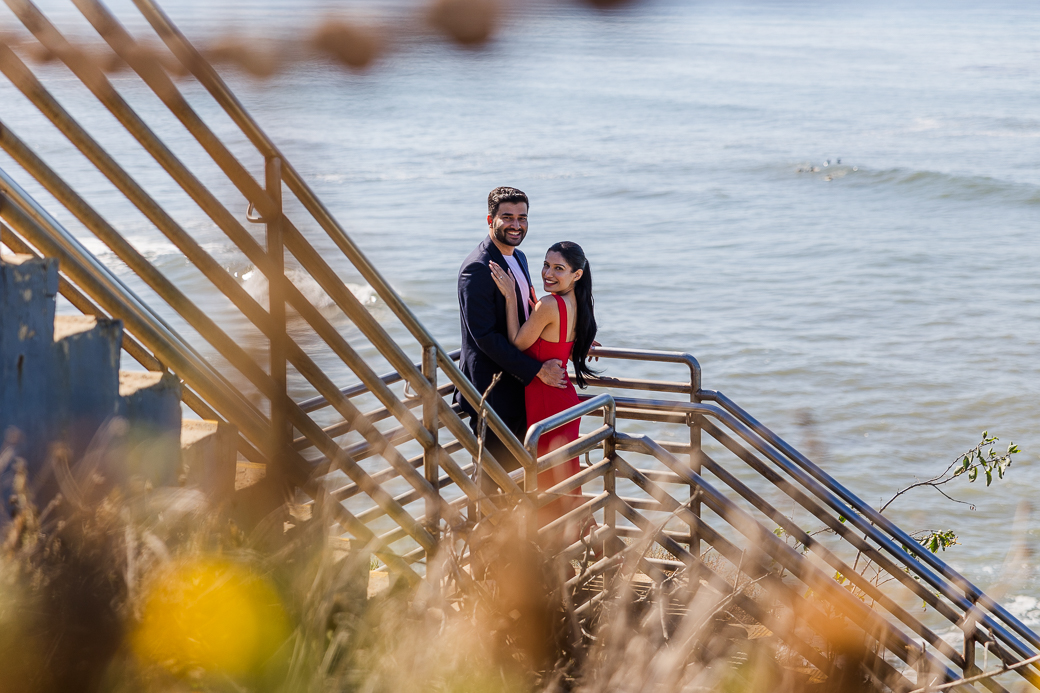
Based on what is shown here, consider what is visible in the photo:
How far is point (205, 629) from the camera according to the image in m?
1.75

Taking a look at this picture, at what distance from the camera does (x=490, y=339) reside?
4496 millimetres

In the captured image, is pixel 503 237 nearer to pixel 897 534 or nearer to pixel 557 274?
pixel 557 274

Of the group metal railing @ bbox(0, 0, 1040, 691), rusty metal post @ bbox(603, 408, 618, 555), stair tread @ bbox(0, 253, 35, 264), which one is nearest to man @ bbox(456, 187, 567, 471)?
metal railing @ bbox(0, 0, 1040, 691)

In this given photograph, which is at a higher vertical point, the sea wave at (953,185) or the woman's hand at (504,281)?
the woman's hand at (504,281)

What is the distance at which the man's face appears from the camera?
4488 mm

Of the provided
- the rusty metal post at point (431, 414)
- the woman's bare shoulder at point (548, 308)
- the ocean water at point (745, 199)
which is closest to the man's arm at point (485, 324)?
the woman's bare shoulder at point (548, 308)

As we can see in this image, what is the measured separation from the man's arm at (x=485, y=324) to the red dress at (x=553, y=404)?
0.33 feet

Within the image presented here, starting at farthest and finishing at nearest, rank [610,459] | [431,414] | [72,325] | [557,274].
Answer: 1. [557,274]
2. [610,459]
3. [431,414]
4. [72,325]

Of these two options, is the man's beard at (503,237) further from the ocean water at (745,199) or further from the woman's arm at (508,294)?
the ocean water at (745,199)

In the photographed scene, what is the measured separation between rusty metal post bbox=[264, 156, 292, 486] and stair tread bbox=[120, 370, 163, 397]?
0.88 feet

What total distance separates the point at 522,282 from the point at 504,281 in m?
0.18

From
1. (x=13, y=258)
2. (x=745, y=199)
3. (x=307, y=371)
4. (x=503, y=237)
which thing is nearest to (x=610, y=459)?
(x=503, y=237)

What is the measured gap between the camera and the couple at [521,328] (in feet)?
14.7

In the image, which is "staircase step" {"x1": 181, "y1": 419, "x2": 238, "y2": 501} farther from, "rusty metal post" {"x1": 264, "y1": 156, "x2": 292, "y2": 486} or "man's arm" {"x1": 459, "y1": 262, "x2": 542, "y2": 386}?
"man's arm" {"x1": 459, "y1": 262, "x2": 542, "y2": 386}
